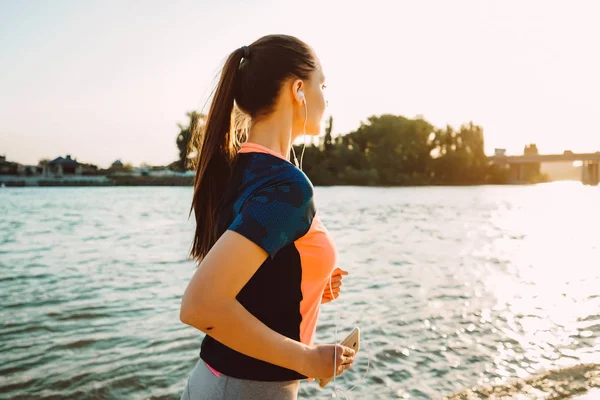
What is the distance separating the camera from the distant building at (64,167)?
11250cm

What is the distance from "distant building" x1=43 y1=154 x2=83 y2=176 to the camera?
11250 centimetres

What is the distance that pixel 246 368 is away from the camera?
1.60 m

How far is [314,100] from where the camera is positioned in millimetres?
1792

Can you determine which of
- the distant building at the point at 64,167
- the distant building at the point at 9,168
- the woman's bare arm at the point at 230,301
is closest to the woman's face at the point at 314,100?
the woman's bare arm at the point at 230,301

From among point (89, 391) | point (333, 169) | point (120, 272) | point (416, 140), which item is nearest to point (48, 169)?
point (333, 169)

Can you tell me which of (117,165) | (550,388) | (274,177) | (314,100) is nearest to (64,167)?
(117,165)

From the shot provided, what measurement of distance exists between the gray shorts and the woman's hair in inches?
17.4

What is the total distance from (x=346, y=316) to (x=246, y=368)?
7903mm

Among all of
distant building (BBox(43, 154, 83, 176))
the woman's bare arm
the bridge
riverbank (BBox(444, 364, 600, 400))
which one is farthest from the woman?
distant building (BBox(43, 154, 83, 176))

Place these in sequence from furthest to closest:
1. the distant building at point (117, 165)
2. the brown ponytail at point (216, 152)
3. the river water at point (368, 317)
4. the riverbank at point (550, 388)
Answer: the distant building at point (117, 165) → the river water at point (368, 317) → the riverbank at point (550, 388) → the brown ponytail at point (216, 152)

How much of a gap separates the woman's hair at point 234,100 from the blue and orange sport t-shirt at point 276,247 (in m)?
0.17

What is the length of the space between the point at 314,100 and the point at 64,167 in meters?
123

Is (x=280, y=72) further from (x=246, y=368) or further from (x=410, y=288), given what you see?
(x=410, y=288)

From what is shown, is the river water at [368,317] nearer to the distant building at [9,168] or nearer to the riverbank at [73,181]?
the riverbank at [73,181]
